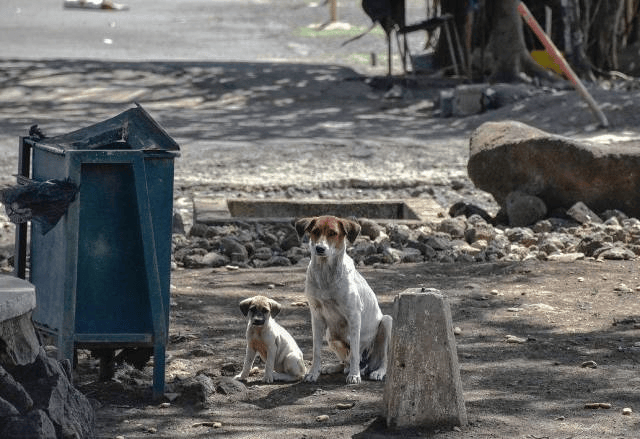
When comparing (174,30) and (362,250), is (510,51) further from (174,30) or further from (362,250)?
(174,30)

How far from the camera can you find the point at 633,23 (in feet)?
84.9

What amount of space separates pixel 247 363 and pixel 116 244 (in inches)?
39.6

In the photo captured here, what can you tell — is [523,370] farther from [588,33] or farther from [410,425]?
[588,33]

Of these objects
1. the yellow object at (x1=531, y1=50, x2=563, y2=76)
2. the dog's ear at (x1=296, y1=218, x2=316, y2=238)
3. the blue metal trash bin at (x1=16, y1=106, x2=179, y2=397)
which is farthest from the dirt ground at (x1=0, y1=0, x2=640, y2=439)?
the yellow object at (x1=531, y1=50, x2=563, y2=76)

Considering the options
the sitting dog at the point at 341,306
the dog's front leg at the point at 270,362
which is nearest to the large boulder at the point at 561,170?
the sitting dog at the point at 341,306

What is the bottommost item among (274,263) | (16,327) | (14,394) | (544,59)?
(274,263)

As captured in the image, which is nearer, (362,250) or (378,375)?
(378,375)

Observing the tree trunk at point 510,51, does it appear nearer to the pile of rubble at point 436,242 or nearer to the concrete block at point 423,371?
the pile of rubble at point 436,242

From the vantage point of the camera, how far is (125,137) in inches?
247

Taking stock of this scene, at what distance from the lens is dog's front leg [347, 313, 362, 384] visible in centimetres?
662

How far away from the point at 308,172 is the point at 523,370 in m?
7.64

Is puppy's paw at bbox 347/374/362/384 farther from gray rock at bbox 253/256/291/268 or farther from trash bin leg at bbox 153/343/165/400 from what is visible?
gray rock at bbox 253/256/291/268

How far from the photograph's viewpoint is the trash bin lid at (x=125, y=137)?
626 cm

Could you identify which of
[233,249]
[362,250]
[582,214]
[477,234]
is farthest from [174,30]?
[362,250]
